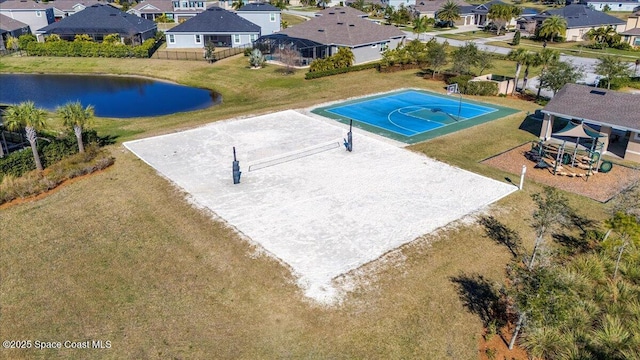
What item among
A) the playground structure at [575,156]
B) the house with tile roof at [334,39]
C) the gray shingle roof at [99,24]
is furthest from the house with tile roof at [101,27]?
the playground structure at [575,156]

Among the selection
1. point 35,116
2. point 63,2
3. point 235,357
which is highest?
point 63,2

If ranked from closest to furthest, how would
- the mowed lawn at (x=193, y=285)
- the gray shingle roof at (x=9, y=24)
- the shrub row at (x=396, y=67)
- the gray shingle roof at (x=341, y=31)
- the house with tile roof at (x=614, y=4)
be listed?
the mowed lawn at (x=193, y=285), the shrub row at (x=396, y=67), the gray shingle roof at (x=341, y=31), the gray shingle roof at (x=9, y=24), the house with tile roof at (x=614, y=4)

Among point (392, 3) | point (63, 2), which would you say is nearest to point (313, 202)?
point (63, 2)

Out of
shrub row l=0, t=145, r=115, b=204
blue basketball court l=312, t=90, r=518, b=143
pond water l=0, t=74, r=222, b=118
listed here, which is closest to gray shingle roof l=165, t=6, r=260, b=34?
pond water l=0, t=74, r=222, b=118

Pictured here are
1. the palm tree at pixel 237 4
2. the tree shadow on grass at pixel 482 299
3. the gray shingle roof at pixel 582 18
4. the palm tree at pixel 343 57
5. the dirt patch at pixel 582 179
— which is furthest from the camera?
the palm tree at pixel 237 4

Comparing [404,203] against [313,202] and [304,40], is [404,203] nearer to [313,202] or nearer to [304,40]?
[313,202]

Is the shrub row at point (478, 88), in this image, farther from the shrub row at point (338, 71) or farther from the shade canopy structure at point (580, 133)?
the shade canopy structure at point (580, 133)

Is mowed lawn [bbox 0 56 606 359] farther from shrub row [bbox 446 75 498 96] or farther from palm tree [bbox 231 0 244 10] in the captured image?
palm tree [bbox 231 0 244 10]
